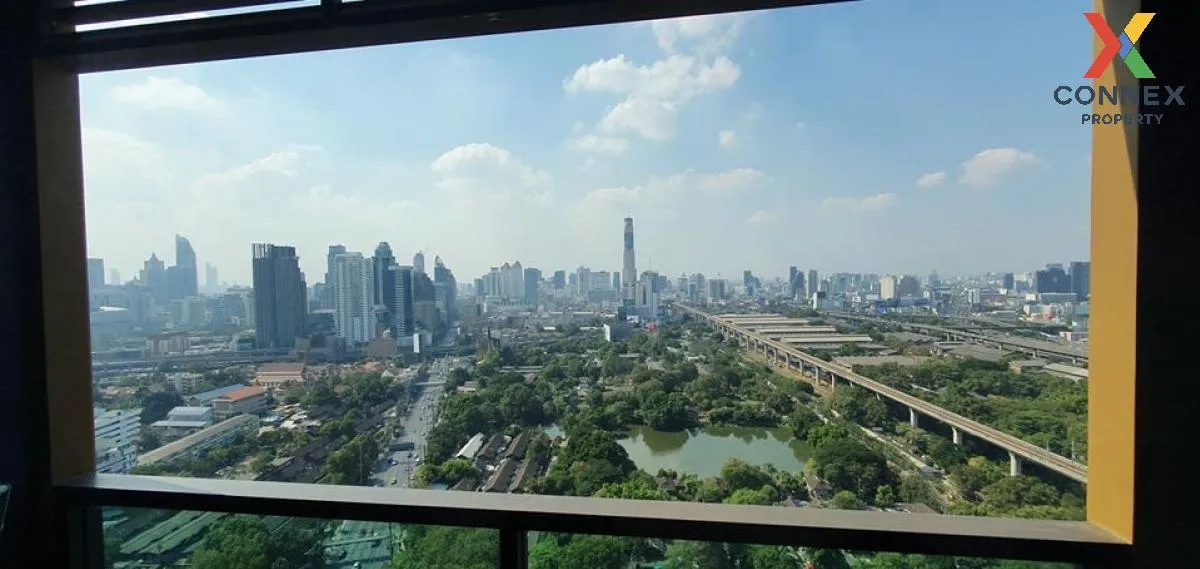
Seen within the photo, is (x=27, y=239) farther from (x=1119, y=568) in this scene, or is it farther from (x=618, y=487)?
(x=1119, y=568)

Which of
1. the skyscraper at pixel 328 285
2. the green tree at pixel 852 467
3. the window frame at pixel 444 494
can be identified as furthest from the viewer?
the skyscraper at pixel 328 285

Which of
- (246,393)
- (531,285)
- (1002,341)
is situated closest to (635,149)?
(531,285)

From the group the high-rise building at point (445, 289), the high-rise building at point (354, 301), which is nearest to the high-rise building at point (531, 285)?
the high-rise building at point (445, 289)

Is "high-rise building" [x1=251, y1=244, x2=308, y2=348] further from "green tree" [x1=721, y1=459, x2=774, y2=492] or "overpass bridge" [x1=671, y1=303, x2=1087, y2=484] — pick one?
"green tree" [x1=721, y1=459, x2=774, y2=492]

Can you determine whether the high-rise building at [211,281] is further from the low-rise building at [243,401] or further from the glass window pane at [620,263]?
the low-rise building at [243,401]

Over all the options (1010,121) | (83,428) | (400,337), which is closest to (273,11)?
(400,337)

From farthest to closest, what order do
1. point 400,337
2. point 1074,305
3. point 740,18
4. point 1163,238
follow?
point 400,337, point 740,18, point 1074,305, point 1163,238

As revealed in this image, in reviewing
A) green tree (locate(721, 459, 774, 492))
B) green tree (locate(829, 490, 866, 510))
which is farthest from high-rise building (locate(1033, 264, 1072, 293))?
green tree (locate(721, 459, 774, 492))
